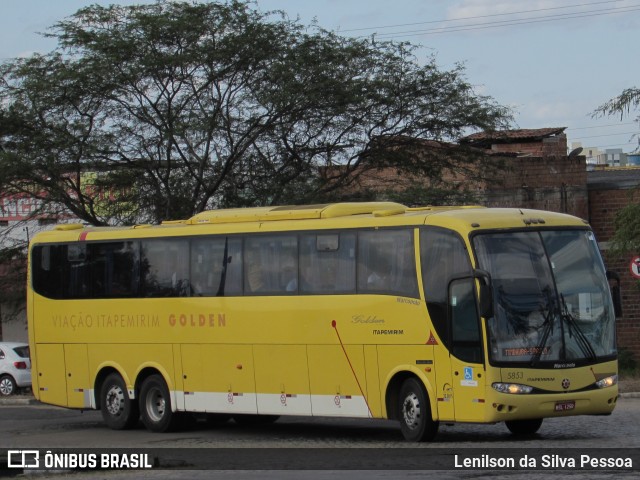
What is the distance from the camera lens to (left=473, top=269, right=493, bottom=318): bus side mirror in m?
15.9

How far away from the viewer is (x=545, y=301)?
644 inches

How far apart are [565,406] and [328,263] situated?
4.19 m

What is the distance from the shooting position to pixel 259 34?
30.5m

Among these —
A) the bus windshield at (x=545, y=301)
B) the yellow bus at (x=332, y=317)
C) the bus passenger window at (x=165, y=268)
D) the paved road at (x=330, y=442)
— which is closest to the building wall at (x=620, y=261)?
the paved road at (x=330, y=442)

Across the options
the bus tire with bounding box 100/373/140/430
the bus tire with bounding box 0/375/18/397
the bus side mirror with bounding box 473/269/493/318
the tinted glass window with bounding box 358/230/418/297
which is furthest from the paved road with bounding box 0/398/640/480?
the bus tire with bounding box 0/375/18/397

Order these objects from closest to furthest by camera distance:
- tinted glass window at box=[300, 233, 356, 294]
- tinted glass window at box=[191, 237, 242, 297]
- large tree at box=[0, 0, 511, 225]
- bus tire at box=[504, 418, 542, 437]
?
bus tire at box=[504, 418, 542, 437], tinted glass window at box=[300, 233, 356, 294], tinted glass window at box=[191, 237, 242, 297], large tree at box=[0, 0, 511, 225]

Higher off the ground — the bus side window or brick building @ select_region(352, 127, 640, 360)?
brick building @ select_region(352, 127, 640, 360)

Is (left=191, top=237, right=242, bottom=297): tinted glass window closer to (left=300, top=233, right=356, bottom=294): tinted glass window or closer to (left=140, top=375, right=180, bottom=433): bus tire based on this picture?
(left=300, top=233, right=356, bottom=294): tinted glass window

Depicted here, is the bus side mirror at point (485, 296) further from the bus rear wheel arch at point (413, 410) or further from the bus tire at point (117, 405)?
the bus tire at point (117, 405)

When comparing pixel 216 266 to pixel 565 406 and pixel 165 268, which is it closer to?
pixel 165 268

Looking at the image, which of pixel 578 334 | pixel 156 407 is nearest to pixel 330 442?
pixel 578 334

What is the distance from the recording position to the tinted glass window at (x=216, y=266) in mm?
19578

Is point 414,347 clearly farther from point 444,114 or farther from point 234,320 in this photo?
point 444,114

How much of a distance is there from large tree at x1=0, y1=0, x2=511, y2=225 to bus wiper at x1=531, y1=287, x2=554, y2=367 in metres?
15.0
